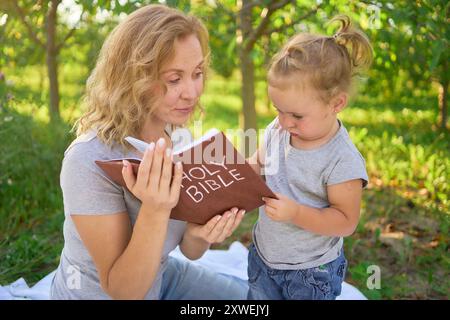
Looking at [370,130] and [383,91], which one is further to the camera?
[383,91]

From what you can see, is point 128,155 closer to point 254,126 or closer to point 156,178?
point 156,178

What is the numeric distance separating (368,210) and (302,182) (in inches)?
83.7

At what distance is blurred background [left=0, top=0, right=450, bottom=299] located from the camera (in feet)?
9.77

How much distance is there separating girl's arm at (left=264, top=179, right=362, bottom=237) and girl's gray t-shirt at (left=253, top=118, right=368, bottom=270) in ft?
0.12

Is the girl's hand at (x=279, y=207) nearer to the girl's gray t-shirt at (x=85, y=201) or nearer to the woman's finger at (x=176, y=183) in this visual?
the woman's finger at (x=176, y=183)

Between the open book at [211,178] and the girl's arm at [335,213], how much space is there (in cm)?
17

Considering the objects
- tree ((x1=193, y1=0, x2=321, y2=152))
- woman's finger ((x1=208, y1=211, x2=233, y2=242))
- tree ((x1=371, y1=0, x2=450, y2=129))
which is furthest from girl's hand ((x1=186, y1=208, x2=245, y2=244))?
tree ((x1=193, y1=0, x2=321, y2=152))

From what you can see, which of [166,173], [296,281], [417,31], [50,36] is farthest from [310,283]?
[50,36]

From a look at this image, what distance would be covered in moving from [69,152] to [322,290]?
3.15ft

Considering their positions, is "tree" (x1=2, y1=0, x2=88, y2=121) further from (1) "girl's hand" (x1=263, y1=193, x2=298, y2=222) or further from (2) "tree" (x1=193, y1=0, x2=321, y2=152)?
(1) "girl's hand" (x1=263, y1=193, x2=298, y2=222)

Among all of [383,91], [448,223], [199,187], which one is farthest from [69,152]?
[383,91]

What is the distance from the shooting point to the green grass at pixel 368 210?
305cm

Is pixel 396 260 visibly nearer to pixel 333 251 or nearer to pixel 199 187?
pixel 333 251

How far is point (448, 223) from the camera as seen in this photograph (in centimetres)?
307
